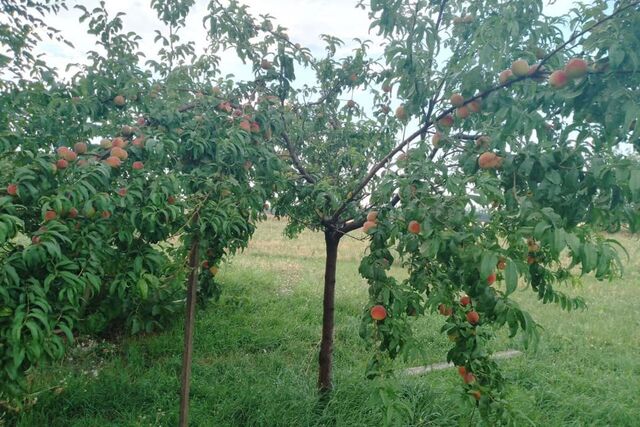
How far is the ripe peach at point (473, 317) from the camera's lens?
1918mm

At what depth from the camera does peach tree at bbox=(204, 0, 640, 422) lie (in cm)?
133

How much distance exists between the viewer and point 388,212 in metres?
1.98

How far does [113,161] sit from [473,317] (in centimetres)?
156

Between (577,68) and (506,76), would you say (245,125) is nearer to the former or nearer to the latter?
(506,76)

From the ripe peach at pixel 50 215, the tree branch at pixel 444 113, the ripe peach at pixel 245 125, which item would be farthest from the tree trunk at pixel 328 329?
the ripe peach at pixel 50 215

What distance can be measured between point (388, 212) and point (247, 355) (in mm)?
2288

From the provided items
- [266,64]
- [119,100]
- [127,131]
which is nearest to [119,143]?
[127,131]

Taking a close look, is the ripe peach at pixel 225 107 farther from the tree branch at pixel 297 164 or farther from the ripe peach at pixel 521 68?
the ripe peach at pixel 521 68

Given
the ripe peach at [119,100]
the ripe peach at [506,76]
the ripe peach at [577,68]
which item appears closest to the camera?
the ripe peach at [577,68]

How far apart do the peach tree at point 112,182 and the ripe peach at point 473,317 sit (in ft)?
3.39

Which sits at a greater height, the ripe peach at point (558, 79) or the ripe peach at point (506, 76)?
the ripe peach at point (506, 76)

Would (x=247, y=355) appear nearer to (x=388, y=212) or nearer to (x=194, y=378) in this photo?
(x=194, y=378)

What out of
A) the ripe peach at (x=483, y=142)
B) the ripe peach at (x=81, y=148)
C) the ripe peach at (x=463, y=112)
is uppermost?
the ripe peach at (x=463, y=112)

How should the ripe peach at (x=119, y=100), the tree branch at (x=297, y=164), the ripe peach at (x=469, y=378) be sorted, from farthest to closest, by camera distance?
the tree branch at (x=297, y=164) < the ripe peach at (x=119, y=100) < the ripe peach at (x=469, y=378)
